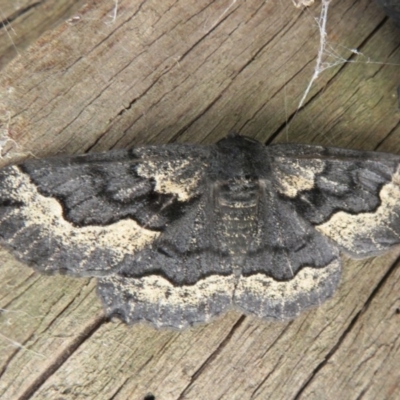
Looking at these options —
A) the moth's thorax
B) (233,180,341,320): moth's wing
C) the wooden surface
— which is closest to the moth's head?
the moth's thorax

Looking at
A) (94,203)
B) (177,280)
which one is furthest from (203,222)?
(94,203)

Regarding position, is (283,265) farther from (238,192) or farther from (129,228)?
(129,228)

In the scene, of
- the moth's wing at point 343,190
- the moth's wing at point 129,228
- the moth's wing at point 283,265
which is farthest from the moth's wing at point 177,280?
the moth's wing at point 343,190

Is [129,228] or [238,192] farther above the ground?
[238,192]

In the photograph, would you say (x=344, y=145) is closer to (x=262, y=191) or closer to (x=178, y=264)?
(x=262, y=191)

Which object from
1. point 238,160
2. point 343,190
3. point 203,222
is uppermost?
point 343,190

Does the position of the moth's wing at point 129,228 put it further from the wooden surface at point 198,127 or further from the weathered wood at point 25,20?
the weathered wood at point 25,20

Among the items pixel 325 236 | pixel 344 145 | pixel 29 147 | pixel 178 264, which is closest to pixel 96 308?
pixel 178 264
